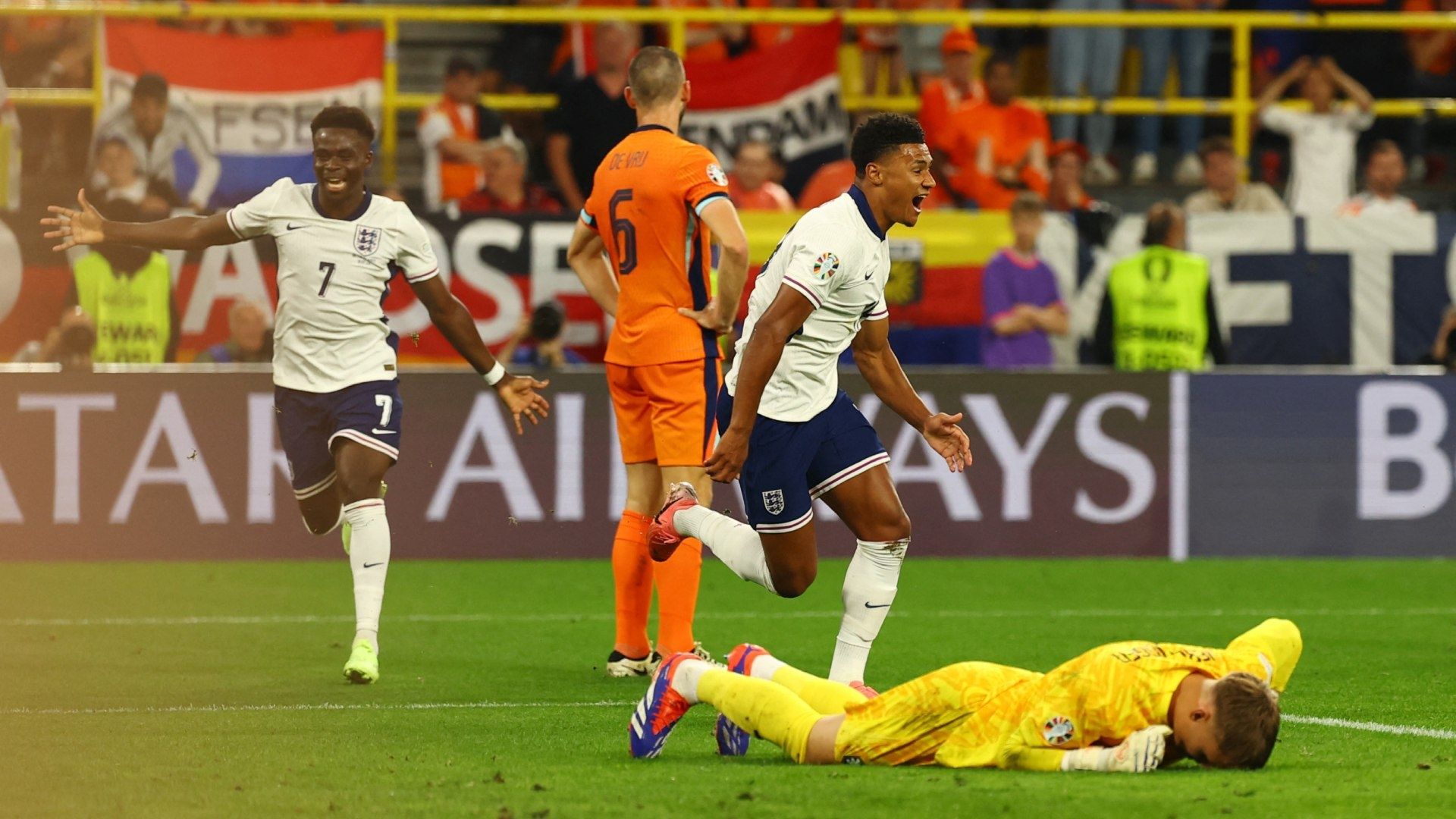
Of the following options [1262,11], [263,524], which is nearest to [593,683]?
[263,524]

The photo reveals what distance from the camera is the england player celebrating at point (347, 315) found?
8273 millimetres

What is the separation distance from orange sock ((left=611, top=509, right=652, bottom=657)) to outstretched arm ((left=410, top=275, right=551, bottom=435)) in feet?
1.98

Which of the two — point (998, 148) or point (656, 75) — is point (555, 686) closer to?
point (656, 75)

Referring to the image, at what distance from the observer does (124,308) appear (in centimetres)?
1344

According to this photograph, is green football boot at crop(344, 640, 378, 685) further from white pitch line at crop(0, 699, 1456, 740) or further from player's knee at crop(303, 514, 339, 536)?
player's knee at crop(303, 514, 339, 536)

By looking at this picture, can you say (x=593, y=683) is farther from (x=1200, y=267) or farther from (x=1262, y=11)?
(x=1262, y=11)

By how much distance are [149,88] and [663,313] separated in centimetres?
720

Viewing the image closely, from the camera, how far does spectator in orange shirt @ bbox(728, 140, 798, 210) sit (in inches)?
567

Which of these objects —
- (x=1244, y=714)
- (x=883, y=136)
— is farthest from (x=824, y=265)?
(x=1244, y=714)

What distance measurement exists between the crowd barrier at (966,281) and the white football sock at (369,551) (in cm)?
570

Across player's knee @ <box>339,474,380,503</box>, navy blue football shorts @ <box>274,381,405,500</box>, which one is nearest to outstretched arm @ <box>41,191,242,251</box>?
navy blue football shorts @ <box>274,381,405,500</box>

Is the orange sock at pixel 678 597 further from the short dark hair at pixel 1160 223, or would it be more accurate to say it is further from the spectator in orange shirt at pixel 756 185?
the spectator in orange shirt at pixel 756 185

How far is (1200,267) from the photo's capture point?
1377 cm

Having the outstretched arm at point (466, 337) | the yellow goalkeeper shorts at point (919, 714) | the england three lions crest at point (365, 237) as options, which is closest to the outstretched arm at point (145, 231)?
the england three lions crest at point (365, 237)
